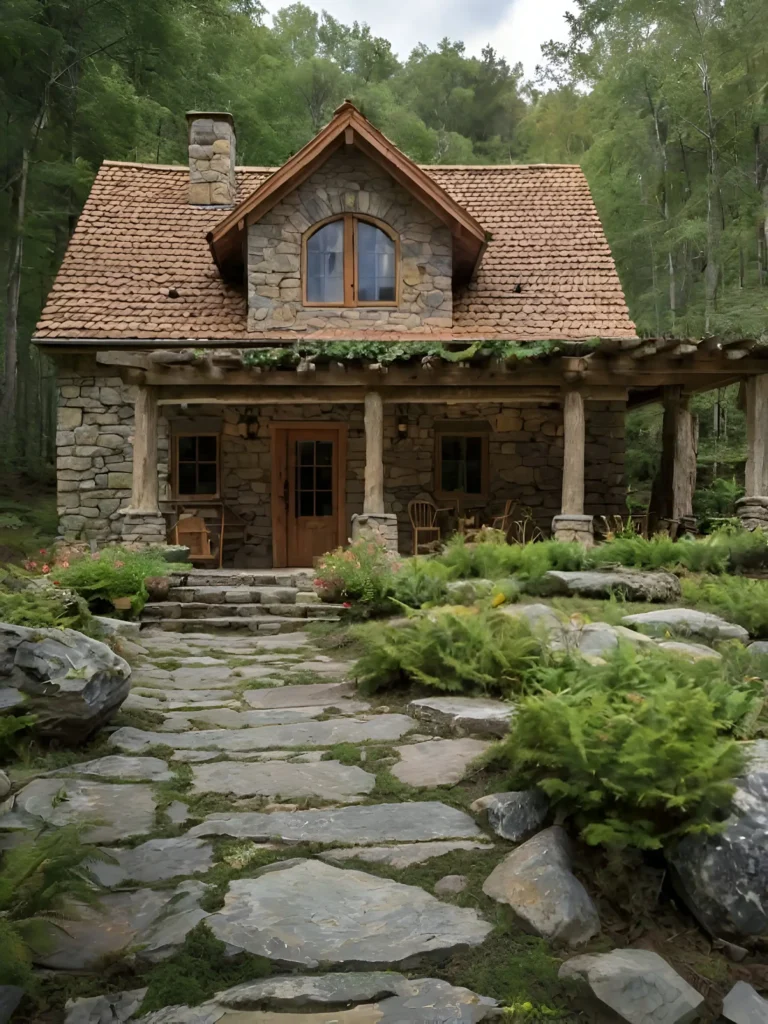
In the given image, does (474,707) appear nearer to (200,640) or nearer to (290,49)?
(200,640)

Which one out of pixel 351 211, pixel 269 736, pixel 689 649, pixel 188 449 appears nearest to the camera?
pixel 269 736

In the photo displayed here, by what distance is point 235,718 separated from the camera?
15.4ft

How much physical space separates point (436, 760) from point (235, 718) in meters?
1.34

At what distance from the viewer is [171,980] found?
218 centimetres

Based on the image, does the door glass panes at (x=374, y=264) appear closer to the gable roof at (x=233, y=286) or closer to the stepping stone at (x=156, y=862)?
the gable roof at (x=233, y=286)

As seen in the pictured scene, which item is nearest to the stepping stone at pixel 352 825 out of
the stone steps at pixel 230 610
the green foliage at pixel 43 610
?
the green foliage at pixel 43 610

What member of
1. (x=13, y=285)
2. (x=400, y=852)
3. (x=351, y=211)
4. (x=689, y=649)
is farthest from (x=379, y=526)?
(x=13, y=285)

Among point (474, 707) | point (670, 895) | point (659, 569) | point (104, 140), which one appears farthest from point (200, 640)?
point (104, 140)

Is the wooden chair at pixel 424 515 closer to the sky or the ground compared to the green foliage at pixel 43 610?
closer to the sky

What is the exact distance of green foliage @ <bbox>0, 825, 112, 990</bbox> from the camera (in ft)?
6.90

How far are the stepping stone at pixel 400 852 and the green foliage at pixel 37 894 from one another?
31.5 inches

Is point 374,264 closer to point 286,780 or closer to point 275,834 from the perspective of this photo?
point 286,780

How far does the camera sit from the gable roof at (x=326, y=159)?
1224 cm

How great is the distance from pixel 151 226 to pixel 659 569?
1041cm
